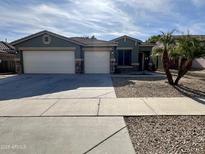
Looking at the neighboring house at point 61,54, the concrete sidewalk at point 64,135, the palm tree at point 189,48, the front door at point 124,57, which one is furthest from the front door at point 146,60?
the concrete sidewalk at point 64,135

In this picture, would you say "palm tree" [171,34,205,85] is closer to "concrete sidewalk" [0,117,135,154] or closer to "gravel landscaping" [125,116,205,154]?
"gravel landscaping" [125,116,205,154]

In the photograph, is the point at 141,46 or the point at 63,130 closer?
the point at 63,130

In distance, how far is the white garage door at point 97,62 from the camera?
19.7 meters

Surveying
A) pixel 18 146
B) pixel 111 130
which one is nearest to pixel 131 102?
pixel 111 130

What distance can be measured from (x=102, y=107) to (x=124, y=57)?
16.8 m

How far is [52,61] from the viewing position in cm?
1942

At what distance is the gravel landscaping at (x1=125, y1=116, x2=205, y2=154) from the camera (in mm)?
3592

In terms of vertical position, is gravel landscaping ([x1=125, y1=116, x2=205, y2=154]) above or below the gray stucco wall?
below

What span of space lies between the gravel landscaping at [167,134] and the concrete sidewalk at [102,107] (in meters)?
0.56

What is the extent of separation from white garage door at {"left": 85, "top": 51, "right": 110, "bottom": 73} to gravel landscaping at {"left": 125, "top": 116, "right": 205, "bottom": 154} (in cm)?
1461

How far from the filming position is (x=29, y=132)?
438 centimetres

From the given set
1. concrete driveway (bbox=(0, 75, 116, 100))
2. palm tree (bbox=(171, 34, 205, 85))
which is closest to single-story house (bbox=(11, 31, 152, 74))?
concrete driveway (bbox=(0, 75, 116, 100))

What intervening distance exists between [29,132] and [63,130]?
81 centimetres

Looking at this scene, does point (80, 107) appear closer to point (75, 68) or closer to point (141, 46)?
point (75, 68)
